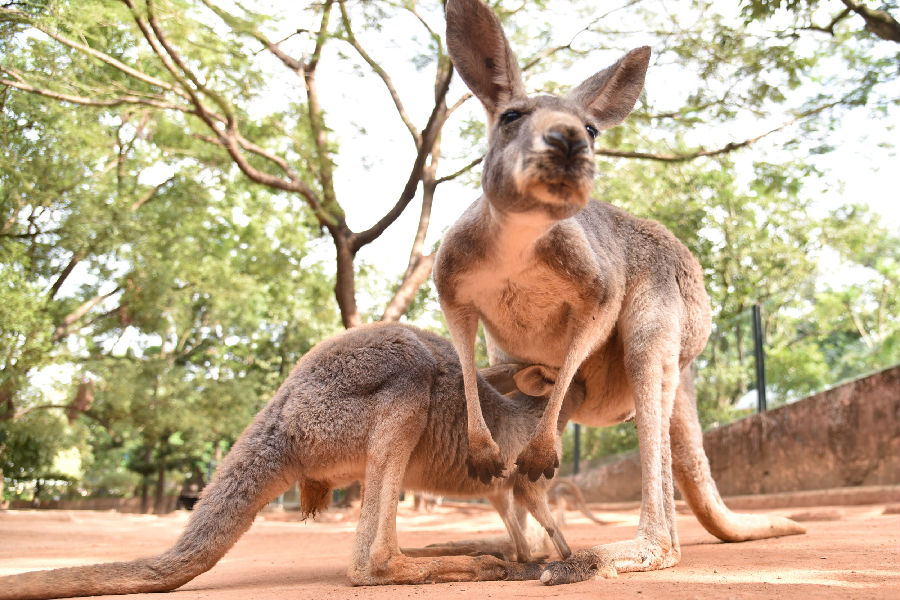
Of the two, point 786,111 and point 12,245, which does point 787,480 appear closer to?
point 786,111

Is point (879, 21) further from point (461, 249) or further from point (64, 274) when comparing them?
point (64, 274)

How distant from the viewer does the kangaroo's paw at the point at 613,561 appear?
8.99ft

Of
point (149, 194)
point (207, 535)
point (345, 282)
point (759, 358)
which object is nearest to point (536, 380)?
point (207, 535)

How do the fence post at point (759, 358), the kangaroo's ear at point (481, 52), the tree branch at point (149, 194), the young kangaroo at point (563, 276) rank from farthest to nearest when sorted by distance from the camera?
the tree branch at point (149, 194), the fence post at point (759, 358), the kangaroo's ear at point (481, 52), the young kangaroo at point (563, 276)

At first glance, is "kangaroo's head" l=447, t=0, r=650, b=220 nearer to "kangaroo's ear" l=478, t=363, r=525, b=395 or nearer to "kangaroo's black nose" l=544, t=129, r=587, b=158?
"kangaroo's black nose" l=544, t=129, r=587, b=158

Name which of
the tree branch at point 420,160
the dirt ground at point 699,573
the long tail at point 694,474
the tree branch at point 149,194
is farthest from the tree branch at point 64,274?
the long tail at point 694,474

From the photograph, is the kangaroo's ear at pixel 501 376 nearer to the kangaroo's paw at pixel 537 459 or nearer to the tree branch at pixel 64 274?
the kangaroo's paw at pixel 537 459

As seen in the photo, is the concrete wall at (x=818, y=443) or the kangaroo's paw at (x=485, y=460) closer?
the kangaroo's paw at (x=485, y=460)

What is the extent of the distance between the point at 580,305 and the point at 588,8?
25.1 ft

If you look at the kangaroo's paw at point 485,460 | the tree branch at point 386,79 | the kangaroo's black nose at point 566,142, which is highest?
the tree branch at point 386,79

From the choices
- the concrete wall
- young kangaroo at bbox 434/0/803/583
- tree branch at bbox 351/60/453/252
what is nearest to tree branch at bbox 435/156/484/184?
tree branch at bbox 351/60/453/252

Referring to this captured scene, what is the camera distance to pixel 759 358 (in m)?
9.45

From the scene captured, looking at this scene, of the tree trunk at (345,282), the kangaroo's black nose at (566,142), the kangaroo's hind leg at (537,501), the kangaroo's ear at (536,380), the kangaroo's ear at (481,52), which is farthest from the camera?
the tree trunk at (345,282)

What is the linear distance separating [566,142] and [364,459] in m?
1.77
